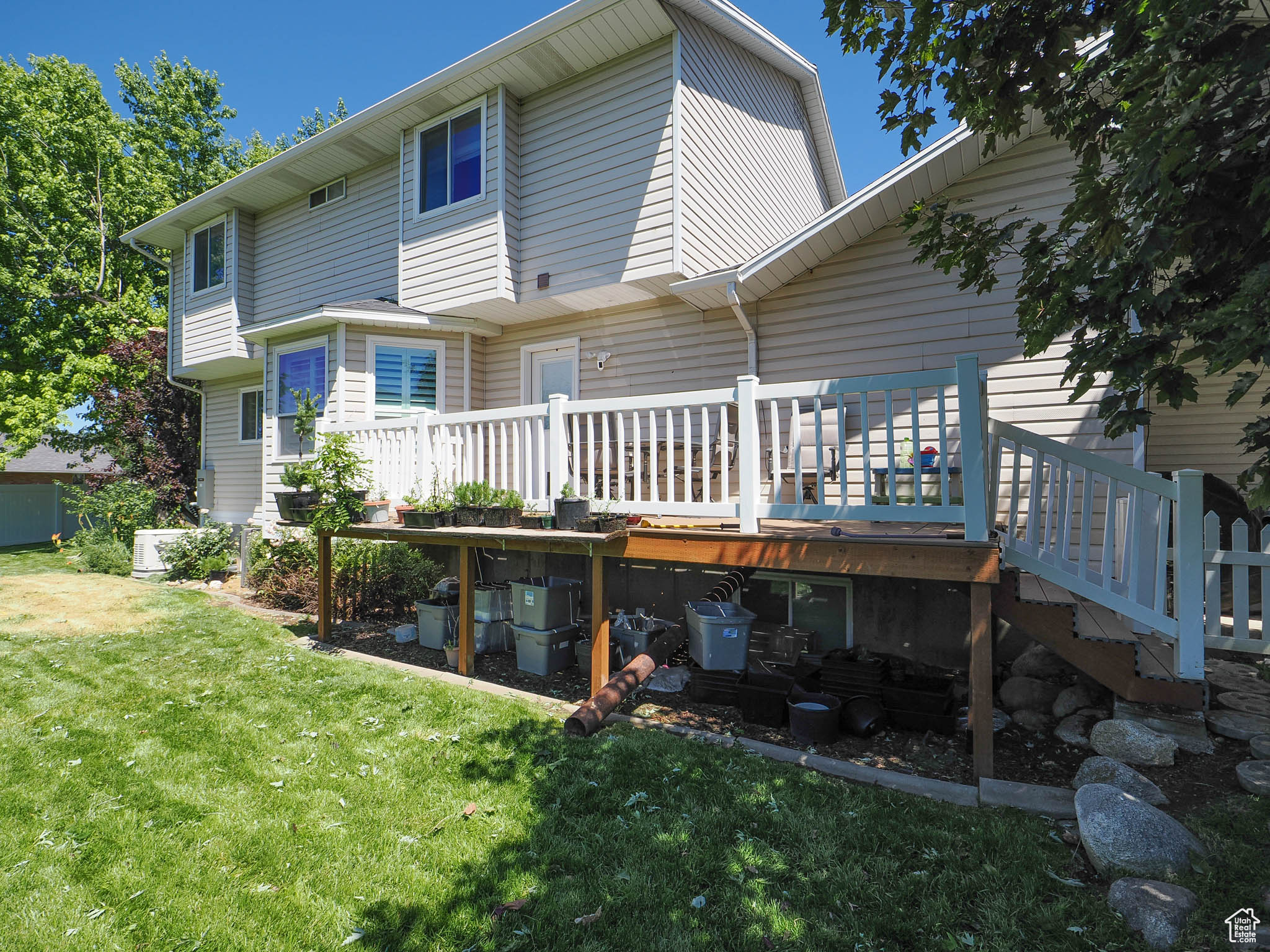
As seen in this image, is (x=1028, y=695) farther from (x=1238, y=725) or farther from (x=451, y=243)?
(x=451, y=243)

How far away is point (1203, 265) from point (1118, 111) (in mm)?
964

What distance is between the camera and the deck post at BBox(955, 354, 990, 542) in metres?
3.92

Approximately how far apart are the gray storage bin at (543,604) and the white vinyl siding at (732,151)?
4.12m

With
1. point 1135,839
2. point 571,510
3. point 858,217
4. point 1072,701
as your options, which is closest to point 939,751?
point 1072,701

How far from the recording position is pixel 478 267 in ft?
28.8

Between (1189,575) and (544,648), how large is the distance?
490 cm

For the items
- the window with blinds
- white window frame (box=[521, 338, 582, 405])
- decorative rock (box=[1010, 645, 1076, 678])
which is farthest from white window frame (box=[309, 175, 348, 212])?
decorative rock (box=[1010, 645, 1076, 678])

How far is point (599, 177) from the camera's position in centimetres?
812

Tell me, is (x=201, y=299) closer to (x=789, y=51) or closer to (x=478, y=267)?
(x=478, y=267)

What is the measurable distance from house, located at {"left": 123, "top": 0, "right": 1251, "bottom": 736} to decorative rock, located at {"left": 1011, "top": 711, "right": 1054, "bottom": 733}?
3.22ft

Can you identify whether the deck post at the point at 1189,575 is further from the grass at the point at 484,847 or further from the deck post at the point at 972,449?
the deck post at the point at 972,449

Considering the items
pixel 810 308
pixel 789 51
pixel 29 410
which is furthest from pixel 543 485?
pixel 29 410

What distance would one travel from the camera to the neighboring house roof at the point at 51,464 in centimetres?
2117

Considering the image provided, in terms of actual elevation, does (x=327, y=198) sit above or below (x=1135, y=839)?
above
